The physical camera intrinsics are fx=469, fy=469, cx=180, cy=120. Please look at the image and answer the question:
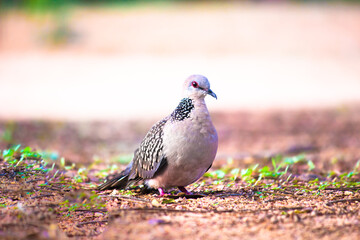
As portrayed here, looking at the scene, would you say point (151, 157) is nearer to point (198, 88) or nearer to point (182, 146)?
point (182, 146)

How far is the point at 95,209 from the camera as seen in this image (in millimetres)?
4305

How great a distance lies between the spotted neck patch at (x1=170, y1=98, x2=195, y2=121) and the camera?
4602 mm

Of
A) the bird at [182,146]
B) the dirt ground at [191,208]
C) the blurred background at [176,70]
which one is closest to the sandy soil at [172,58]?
the blurred background at [176,70]

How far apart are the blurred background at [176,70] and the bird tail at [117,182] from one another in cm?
334

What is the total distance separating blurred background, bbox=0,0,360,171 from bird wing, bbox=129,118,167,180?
3654mm

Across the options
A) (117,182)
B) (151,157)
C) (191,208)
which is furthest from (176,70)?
(191,208)

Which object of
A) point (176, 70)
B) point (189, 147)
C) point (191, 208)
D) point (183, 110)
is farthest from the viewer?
point (176, 70)

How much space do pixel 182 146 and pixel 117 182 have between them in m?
1.08

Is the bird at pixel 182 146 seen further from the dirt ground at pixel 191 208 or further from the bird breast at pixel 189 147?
the dirt ground at pixel 191 208

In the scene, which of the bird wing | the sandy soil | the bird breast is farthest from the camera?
the sandy soil

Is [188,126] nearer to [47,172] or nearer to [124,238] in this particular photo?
[124,238]

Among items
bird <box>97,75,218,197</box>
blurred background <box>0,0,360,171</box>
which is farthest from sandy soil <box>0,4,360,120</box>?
bird <box>97,75,218,197</box>

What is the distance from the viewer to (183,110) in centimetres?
465

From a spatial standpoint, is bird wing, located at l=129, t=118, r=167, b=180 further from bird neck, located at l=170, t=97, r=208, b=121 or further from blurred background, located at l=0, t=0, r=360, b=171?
blurred background, located at l=0, t=0, r=360, b=171
